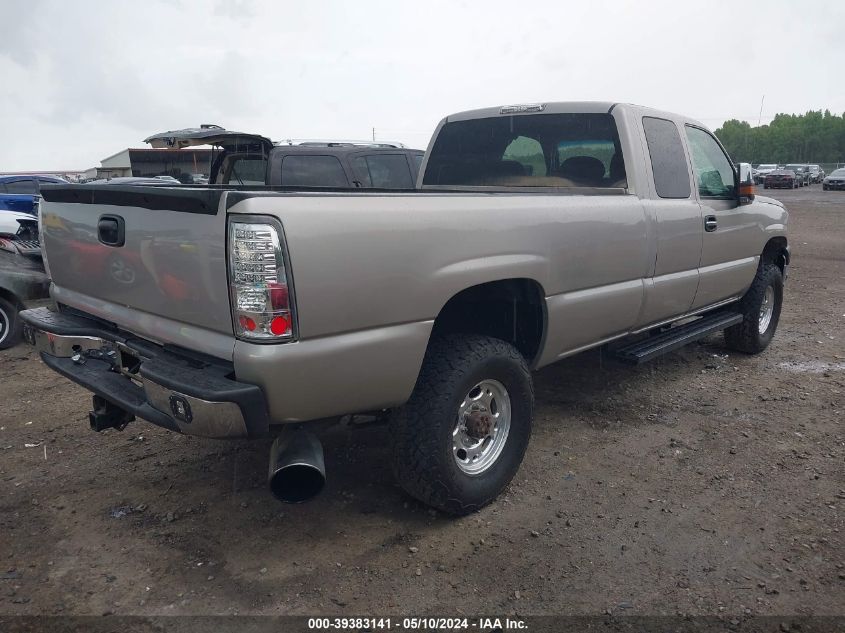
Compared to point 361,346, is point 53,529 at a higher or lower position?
lower

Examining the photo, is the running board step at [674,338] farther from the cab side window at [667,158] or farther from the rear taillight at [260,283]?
the rear taillight at [260,283]

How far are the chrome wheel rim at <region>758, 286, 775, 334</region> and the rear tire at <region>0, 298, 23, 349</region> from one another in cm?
678

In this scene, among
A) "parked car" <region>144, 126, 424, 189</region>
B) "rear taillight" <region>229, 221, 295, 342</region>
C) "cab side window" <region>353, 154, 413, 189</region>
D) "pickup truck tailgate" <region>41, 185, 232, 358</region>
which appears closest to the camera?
"rear taillight" <region>229, 221, 295, 342</region>

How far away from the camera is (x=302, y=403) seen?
2559 millimetres

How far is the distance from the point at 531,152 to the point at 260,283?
2763 mm

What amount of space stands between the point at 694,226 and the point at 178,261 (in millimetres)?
3480

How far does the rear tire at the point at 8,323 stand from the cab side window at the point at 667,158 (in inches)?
220

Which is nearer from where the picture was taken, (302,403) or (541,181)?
(302,403)

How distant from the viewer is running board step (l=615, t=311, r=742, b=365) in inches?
169

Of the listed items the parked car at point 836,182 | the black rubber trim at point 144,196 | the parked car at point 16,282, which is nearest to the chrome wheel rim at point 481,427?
the black rubber trim at point 144,196

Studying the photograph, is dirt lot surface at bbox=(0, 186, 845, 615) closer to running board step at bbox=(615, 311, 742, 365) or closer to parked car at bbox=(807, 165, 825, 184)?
running board step at bbox=(615, 311, 742, 365)

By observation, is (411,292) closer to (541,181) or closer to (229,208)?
(229,208)

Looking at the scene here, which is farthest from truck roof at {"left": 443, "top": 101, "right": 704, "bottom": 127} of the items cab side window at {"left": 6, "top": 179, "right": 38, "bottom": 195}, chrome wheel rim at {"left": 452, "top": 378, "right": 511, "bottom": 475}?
cab side window at {"left": 6, "top": 179, "right": 38, "bottom": 195}

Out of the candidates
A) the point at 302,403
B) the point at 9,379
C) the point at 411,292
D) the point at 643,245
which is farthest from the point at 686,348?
the point at 9,379
